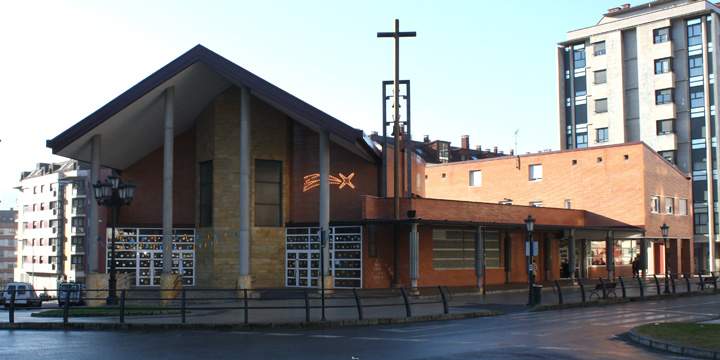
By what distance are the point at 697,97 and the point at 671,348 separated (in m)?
62.0

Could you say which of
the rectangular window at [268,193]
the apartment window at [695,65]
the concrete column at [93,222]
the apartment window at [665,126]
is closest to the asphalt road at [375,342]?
the concrete column at [93,222]

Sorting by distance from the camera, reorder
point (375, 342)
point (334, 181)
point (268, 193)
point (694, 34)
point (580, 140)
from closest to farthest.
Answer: point (375, 342), point (334, 181), point (268, 193), point (694, 34), point (580, 140)

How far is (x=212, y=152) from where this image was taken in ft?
131

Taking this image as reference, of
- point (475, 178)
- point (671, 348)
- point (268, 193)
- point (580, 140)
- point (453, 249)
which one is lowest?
point (671, 348)

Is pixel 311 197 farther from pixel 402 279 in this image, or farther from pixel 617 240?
pixel 617 240

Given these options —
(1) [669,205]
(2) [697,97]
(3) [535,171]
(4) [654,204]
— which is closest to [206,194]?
(3) [535,171]

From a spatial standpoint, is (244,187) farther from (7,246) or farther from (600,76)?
(7,246)

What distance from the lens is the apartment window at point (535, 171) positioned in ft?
192

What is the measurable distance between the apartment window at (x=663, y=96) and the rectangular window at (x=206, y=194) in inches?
1927

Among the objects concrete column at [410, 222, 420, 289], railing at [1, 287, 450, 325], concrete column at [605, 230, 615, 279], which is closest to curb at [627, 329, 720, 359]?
railing at [1, 287, 450, 325]

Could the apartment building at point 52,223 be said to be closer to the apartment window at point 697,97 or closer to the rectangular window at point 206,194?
the rectangular window at point 206,194

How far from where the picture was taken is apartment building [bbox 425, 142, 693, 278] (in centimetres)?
5378

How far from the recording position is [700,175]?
72.2 m

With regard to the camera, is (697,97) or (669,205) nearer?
(669,205)
